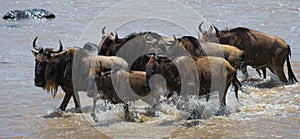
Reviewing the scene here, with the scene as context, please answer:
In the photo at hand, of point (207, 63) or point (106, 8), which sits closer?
point (207, 63)

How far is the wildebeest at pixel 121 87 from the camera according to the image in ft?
29.2

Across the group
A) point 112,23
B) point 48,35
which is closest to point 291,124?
point 48,35

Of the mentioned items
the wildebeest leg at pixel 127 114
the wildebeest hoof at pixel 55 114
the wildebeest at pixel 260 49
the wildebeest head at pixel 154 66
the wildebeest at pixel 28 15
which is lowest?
the wildebeest at pixel 28 15

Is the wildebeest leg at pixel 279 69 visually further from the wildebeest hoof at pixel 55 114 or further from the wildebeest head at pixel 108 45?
the wildebeest hoof at pixel 55 114

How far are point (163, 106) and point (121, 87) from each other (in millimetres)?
898

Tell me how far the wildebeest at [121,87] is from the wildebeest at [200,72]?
354mm

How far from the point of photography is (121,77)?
8938mm

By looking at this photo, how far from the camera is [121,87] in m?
8.89

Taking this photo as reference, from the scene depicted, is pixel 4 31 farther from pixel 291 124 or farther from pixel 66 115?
pixel 291 124

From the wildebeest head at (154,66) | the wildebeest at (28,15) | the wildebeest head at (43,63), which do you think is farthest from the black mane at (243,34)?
the wildebeest at (28,15)

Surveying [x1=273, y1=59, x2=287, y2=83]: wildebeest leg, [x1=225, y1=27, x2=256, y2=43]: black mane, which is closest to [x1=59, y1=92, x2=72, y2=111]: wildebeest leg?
[x1=225, y1=27, x2=256, y2=43]: black mane

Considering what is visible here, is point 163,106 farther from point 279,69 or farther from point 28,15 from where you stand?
point 28,15

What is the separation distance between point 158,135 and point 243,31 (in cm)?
379

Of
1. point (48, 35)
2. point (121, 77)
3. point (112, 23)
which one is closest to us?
point (121, 77)
